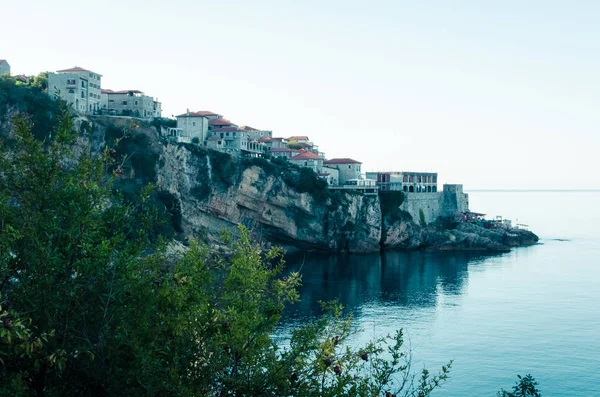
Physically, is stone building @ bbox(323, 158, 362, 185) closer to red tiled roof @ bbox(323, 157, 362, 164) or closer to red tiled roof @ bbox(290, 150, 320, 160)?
red tiled roof @ bbox(323, 157, 362, 164)

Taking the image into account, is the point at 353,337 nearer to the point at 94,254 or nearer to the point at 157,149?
the point at 94,254

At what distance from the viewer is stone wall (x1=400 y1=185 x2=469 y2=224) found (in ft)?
275

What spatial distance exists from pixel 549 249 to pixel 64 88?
6972cm

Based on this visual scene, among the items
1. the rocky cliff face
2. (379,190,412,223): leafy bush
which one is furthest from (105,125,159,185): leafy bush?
(379,190,412,223): leafy bush

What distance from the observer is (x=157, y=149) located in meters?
63.5

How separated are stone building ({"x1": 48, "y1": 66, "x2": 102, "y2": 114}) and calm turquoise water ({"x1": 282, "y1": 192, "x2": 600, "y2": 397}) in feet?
98.6

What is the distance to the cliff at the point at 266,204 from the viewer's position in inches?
2450

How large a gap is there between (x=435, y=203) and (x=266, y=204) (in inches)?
1240

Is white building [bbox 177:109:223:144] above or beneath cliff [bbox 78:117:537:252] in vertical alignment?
above

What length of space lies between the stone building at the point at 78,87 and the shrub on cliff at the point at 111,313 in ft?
183

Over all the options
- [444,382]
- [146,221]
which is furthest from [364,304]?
[146,221]

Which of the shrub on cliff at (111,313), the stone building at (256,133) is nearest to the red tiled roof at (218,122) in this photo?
the stone building at (256,133)

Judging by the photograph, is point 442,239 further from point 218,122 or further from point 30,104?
point 30,104

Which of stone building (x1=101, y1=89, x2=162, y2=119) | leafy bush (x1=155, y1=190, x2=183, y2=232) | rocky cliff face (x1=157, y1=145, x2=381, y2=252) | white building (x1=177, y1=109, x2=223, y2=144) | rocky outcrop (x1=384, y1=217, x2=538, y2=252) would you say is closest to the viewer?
leafy bush (x1=155, y1=190, x2=183, y2=232)
